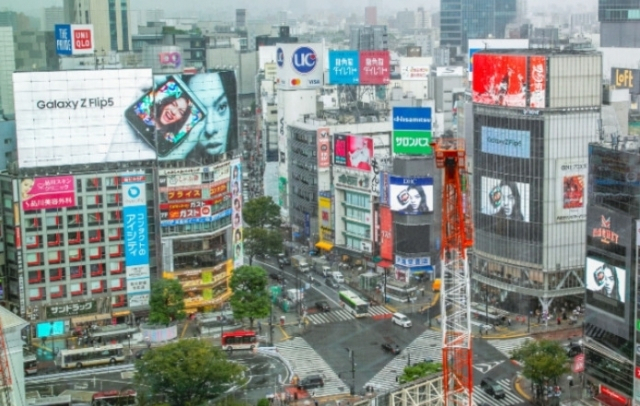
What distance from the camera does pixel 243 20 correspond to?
132750 millimetres

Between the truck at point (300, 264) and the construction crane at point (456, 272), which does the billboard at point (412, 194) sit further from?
the construction crane at point (456, 272)

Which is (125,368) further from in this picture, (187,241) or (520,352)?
(520,352)

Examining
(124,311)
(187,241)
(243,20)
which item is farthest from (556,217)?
(243,20)

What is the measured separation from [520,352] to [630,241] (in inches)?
269

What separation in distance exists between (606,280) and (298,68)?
39.6 metres

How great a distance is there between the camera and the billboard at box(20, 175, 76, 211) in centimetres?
4675

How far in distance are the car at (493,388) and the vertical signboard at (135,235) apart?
56.1ft

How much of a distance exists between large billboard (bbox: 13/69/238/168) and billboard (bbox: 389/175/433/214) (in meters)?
9.52

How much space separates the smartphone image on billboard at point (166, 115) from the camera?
1909 inches

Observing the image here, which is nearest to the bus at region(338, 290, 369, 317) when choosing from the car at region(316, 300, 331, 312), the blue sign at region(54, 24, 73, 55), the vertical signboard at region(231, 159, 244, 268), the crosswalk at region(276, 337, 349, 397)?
the car at region(316, 300, 331, 312)

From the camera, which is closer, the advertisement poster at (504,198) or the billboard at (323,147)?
the advertisement poster at (504,198)

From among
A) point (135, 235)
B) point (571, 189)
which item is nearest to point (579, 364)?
point (571, 189)

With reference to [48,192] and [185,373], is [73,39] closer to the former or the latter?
[48,192]

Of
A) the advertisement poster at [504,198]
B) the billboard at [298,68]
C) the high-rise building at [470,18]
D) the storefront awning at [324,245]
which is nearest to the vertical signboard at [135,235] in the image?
the storefront awning at [324,245]
